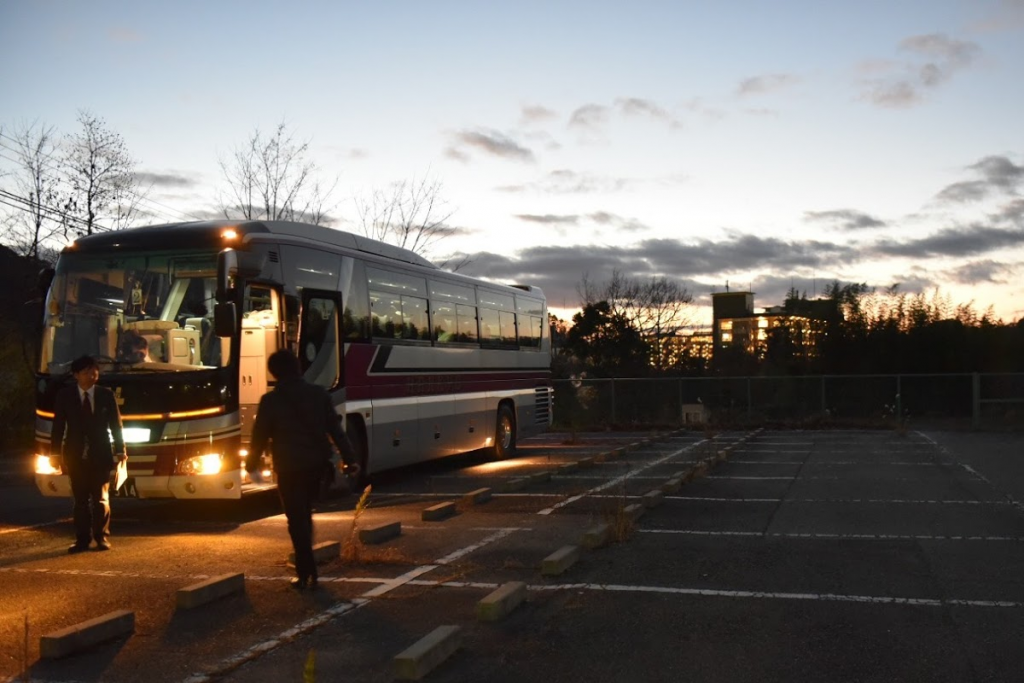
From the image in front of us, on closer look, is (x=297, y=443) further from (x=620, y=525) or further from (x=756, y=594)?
(x=620, y=525)

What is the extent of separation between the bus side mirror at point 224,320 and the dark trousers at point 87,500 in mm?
1840

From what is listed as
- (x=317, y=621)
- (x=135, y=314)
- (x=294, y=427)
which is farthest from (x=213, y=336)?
(x=317, y=621)

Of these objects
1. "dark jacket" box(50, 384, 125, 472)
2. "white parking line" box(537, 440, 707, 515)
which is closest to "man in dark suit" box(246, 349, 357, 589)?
"dark jacket" box(50, 384, 125, 472)

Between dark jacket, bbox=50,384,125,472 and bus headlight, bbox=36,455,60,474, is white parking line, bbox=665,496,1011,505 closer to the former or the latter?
dark jacket, bbox=50,384,125,472

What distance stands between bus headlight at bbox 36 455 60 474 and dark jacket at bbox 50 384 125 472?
160cm

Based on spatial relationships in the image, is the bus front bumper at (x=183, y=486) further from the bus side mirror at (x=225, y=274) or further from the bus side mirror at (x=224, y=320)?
the bus side mirror at (x=225, y=274)

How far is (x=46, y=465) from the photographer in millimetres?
11695

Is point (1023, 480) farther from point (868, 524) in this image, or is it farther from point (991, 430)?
point (991, 430)

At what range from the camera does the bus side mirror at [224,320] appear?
35.6 feet

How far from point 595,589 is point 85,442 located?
5379mm

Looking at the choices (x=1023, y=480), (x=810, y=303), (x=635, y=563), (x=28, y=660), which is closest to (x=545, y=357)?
(x=1023, y=480)

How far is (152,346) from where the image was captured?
11547mm

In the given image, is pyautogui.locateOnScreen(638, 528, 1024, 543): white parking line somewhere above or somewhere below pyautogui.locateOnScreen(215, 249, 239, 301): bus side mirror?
below

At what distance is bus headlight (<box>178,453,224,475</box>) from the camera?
11305 mm
